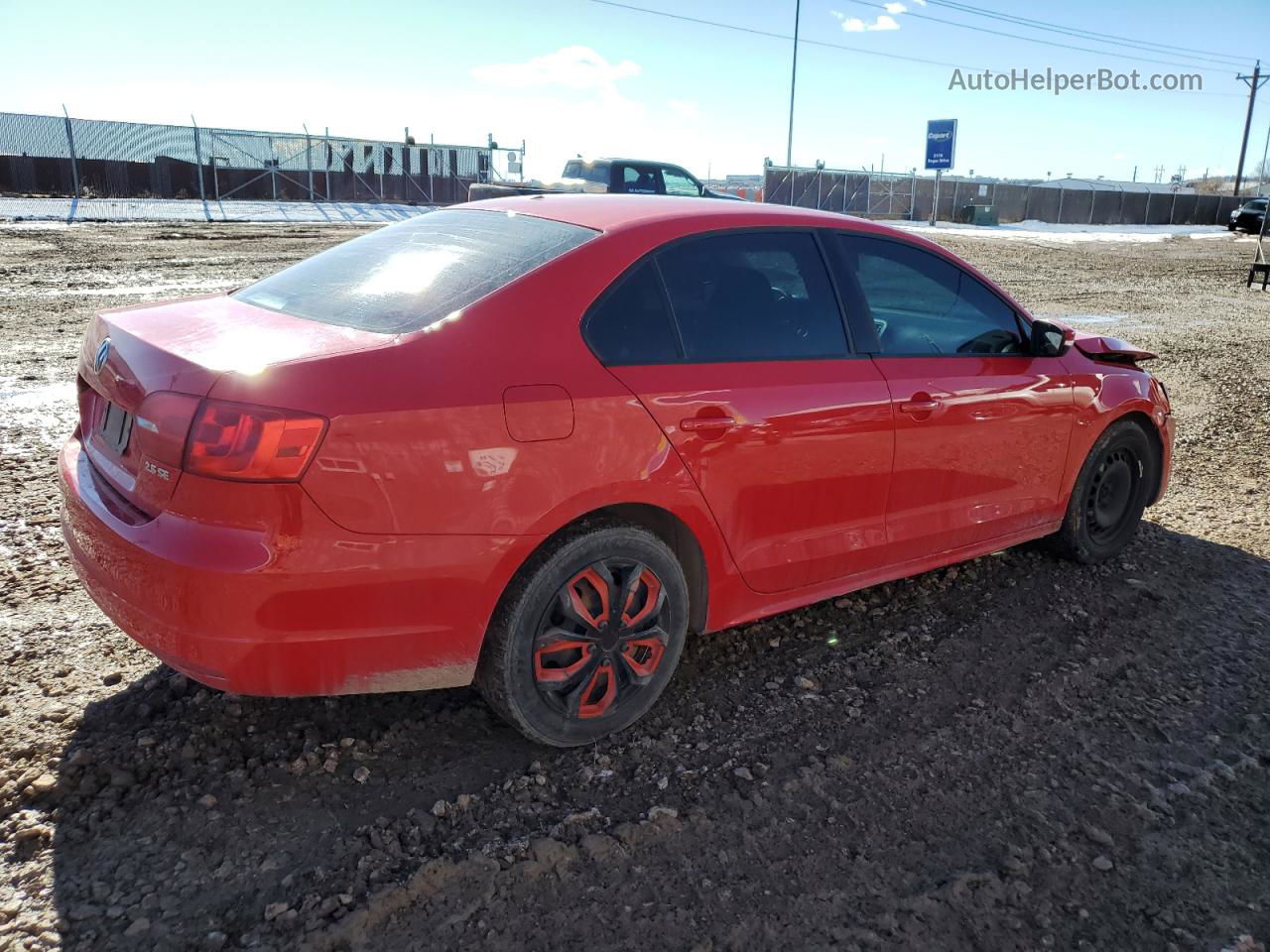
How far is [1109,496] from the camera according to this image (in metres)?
4.71

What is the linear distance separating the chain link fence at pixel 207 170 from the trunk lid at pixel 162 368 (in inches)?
919

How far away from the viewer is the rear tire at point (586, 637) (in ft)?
9.00

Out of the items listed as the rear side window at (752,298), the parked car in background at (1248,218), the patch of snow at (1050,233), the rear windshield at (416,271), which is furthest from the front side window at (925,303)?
the parked car in background at (1248,218)

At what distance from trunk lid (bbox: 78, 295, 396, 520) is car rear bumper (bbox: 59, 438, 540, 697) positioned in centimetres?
13

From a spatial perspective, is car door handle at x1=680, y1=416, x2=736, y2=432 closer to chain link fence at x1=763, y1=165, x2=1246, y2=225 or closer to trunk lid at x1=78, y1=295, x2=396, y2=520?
trunk lid at x1=78, y1=295, x2=396, y2=520

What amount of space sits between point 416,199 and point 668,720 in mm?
34313

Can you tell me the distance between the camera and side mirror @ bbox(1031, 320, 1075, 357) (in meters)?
4.11

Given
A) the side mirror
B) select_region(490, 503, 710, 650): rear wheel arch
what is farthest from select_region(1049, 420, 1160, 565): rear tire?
select_region(490, 503, 710, 650): rear wheel arch

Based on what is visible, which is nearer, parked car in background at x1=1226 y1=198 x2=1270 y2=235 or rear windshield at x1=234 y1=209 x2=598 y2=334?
rear windshield at x1=234 y1=209 x2=598 y2=334

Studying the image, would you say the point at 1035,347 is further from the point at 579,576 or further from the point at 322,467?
the point at 322,467

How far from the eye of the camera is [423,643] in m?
2.60

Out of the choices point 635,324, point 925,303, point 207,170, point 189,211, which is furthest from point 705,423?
point 207,170

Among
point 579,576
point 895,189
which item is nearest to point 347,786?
point 579,576

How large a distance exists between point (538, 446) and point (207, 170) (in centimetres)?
3134
